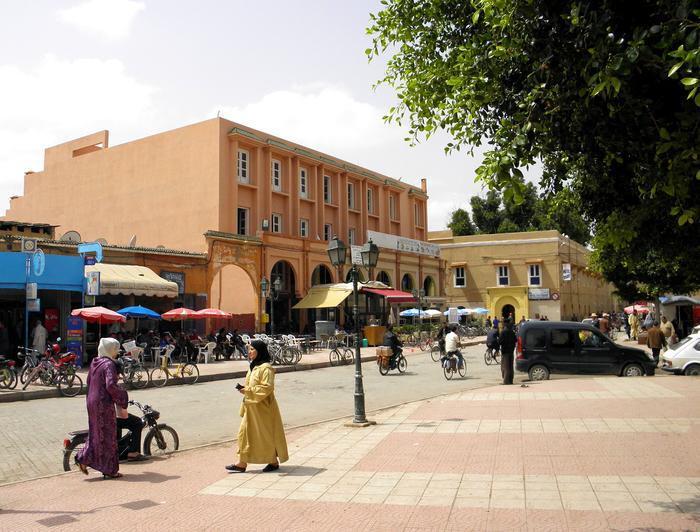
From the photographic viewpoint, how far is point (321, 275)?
38.9 m

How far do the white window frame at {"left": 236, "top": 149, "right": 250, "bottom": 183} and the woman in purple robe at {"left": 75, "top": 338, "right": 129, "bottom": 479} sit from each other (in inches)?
1036

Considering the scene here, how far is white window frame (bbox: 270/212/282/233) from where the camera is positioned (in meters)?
35.6

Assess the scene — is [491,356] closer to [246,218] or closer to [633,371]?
[633,371]

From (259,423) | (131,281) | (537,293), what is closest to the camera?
(259,423)

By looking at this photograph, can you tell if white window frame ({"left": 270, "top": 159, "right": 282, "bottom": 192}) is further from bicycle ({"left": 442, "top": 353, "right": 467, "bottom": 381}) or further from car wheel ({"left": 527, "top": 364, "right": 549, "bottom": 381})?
car wheel ({"left": 527, "top": 364, "right": 549, "bottom": 381})

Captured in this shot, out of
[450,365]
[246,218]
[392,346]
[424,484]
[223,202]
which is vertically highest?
[223,202]

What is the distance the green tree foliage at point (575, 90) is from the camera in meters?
4.98

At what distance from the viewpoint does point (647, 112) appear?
547 centimetres

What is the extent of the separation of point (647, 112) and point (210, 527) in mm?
5360

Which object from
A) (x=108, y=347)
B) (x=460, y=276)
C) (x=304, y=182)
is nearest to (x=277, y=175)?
(x=304, y=182)

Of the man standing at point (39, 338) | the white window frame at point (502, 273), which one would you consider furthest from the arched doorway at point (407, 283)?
the man standing at point (39, 338)

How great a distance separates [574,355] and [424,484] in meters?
11.8

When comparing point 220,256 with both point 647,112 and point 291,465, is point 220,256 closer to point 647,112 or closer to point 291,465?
point 291,465

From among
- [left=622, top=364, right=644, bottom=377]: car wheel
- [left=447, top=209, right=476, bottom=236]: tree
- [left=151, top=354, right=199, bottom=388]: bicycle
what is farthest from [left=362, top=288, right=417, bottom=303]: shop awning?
[left=447, top=209, right=476, bottom=236]: tree
